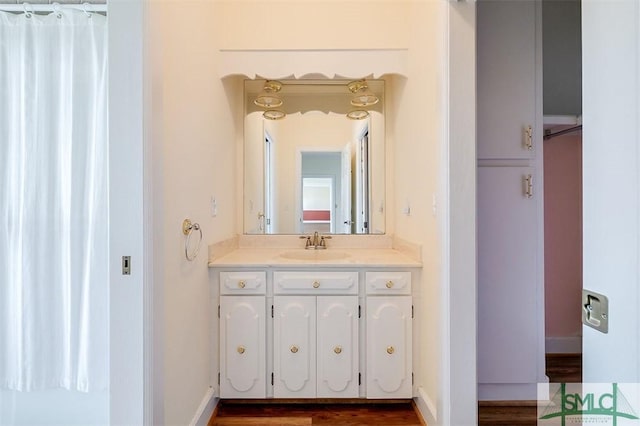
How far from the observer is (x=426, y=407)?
5.77 ft

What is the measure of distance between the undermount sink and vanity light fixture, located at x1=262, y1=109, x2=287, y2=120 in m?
1.08

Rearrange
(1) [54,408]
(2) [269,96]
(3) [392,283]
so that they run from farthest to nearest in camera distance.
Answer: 1. (2) [269,96]
2. (3) [392,283]
3. (1) [54,408]

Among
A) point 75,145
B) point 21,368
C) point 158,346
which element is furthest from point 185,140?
point 21,368

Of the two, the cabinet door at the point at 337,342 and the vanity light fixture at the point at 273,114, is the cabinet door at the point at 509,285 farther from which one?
the vanity light fixture at the point at 273,114

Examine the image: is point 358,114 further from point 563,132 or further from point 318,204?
point 563,132

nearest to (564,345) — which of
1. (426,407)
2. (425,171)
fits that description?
(426,407)

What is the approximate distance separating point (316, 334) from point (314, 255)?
58 cm

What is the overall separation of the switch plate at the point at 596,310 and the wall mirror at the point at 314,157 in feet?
5.94

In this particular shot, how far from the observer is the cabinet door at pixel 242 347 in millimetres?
1904

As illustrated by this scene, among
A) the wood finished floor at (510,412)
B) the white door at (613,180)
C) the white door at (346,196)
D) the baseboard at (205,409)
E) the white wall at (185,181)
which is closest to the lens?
the white door at (613,180)

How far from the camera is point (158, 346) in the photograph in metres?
1.22

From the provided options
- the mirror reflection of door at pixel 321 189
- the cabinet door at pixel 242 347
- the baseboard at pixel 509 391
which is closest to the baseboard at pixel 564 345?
the baseboard at pixel 509 391

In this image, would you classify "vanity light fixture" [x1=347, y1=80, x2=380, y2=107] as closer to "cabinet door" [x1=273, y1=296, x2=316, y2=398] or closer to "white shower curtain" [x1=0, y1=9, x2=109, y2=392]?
"cabinet door" [x1=273, y1=296, x2=316, y2=398]

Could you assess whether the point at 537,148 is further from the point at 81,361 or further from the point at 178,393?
the point at 81,361
